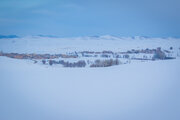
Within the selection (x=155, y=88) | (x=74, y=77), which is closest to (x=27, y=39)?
(x=74, y=77)

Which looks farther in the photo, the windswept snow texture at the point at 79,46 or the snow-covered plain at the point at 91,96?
the windswept snow texture at the point at 79,46

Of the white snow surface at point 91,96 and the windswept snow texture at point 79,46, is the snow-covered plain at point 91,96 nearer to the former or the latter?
the white snow surface at point 91,96

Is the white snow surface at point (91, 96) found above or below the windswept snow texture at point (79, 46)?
below

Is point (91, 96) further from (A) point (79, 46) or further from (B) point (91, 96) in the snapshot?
(A) point (79, 46)

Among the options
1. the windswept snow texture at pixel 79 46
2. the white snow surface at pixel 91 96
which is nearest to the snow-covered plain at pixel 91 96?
the white snow surface at pixel 91 96

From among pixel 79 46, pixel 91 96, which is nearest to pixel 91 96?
pixel 91 96

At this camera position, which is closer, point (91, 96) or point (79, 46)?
point (91, 96)

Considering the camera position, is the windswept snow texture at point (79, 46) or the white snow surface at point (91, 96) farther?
the windswept snow texture at point (79, 46)

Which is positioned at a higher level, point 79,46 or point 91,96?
point 79,46

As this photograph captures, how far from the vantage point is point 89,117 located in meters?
1.98

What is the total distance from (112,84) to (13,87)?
5.74 ft

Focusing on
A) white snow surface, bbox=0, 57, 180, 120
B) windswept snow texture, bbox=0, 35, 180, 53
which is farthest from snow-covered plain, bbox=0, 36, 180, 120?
windswept snow texture, bbox=0, 35, 180, 53

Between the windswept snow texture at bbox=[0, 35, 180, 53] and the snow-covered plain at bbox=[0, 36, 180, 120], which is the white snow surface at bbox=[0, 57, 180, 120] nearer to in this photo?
the snow-covered plain at bbox=[0, 36, 180, 120]

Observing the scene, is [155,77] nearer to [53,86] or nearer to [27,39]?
[53,86]
